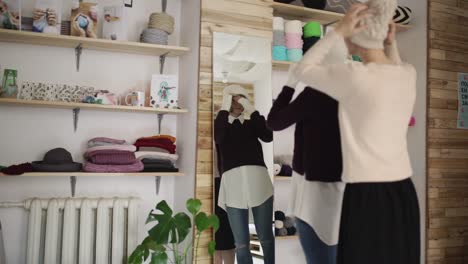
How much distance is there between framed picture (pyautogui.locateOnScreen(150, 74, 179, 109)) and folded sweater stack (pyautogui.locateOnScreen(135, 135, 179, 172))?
0.68 feet

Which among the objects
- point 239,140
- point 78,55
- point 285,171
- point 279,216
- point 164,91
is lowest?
point 279,216

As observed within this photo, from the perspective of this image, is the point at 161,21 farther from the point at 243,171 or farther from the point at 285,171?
the point at 285,171

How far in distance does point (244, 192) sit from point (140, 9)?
138 centimetres

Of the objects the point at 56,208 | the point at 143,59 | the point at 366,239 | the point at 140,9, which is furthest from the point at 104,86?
the point at 366,239

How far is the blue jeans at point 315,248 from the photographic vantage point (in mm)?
1714

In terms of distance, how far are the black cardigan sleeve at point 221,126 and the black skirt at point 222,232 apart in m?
0.25

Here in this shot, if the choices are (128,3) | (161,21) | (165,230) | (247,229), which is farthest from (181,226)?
(128,3)

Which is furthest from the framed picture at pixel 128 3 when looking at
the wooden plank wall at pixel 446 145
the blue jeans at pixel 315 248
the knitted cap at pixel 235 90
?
the wooden plank wall at pixel 446 145

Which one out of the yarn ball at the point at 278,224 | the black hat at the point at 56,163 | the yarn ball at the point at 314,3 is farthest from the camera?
the yarn ball at the point at 314,3

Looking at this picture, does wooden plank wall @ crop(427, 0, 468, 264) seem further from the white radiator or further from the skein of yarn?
the white radiator

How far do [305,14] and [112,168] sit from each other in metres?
1.72

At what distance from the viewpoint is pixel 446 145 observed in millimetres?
3146

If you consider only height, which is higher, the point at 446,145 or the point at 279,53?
the point at 279,53

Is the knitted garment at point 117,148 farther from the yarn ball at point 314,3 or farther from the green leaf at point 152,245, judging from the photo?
the yarn ball at point 314,3
